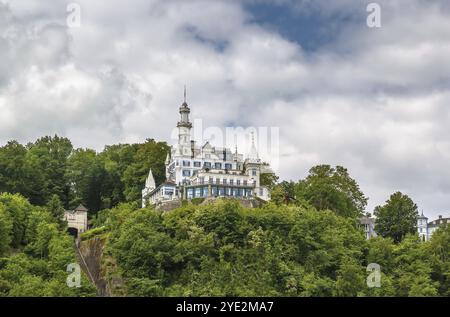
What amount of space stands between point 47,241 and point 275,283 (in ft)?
61.4

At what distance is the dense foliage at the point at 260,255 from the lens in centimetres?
6334

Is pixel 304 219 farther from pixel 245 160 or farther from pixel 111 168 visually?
pixel 111 168

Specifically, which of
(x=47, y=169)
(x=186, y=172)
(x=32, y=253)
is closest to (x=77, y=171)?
(x=47, y=169)

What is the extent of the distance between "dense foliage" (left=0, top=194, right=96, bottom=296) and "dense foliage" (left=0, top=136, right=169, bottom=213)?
8032 mm

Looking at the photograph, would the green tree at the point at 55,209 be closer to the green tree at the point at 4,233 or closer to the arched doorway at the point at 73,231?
the arched doorway at the point at 73,231

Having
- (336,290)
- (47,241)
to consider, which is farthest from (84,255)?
(336,290)

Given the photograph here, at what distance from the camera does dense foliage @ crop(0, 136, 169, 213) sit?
83125 millimetres

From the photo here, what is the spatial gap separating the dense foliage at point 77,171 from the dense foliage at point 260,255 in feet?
40.9

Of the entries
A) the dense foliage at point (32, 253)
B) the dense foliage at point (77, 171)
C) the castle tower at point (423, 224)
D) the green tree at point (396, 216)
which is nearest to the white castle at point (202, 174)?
the dense foliage at point (77, 171)

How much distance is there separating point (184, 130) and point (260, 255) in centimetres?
3023

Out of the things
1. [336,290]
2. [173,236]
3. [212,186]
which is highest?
[212,186]

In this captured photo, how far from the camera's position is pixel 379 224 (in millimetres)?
91188

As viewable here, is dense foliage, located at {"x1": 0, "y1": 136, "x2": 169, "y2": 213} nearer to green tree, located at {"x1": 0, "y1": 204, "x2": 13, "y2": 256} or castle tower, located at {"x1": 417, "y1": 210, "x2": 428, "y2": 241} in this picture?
green tree, located at {"x1": 0, "y1": 204, "x2": 13, "y2": 256}

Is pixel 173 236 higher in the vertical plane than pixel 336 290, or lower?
higher
